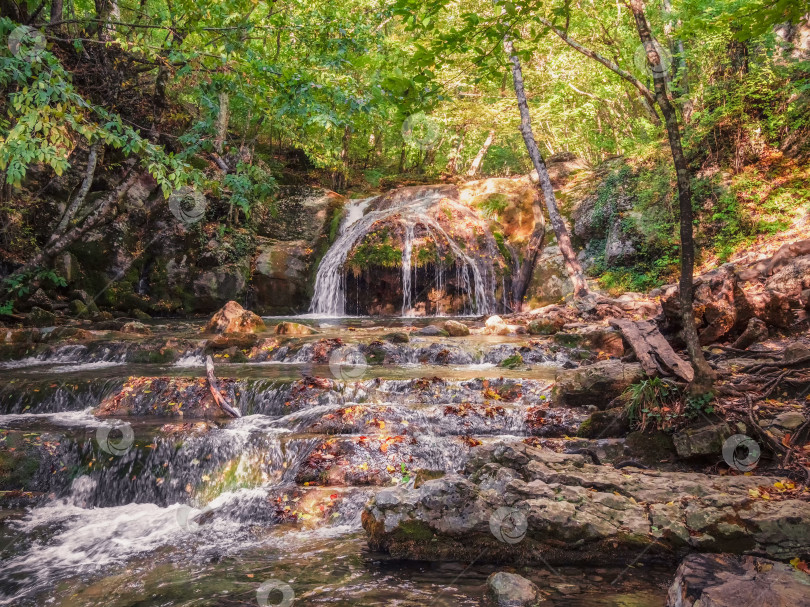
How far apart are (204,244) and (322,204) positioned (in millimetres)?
5219

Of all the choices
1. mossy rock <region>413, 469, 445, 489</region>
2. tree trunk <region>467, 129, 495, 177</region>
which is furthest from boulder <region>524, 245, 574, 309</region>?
mossy rock <region>413, 469, 445, 489</region>

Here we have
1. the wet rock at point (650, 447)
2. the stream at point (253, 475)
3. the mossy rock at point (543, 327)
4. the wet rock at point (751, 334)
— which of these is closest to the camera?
the stream at point (253, 475)

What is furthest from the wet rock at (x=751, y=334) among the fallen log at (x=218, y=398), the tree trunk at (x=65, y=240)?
the tree trunk at (x=65, y=240)

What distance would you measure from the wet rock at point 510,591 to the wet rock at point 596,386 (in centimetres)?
347

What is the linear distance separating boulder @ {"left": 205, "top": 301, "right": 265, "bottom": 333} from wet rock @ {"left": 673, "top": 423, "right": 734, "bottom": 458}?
9696mm

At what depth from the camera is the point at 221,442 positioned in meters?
5.30

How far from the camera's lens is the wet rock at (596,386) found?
19.6ft

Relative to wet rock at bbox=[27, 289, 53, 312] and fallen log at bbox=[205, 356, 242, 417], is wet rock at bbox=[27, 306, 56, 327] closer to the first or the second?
wet rock at bbox=[27, 289, 53, 312]

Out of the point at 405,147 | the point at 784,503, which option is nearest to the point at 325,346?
the point at 784,503

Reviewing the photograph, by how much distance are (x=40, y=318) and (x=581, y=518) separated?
1273 centimetres

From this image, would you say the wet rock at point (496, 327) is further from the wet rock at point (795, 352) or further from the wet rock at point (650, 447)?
the wet rock at point (650, 447)

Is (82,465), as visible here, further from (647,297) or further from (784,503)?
(647,297)

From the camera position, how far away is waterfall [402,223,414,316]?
16.1 metres

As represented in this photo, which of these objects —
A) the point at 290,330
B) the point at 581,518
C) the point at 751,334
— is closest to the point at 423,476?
the point at 581,518
